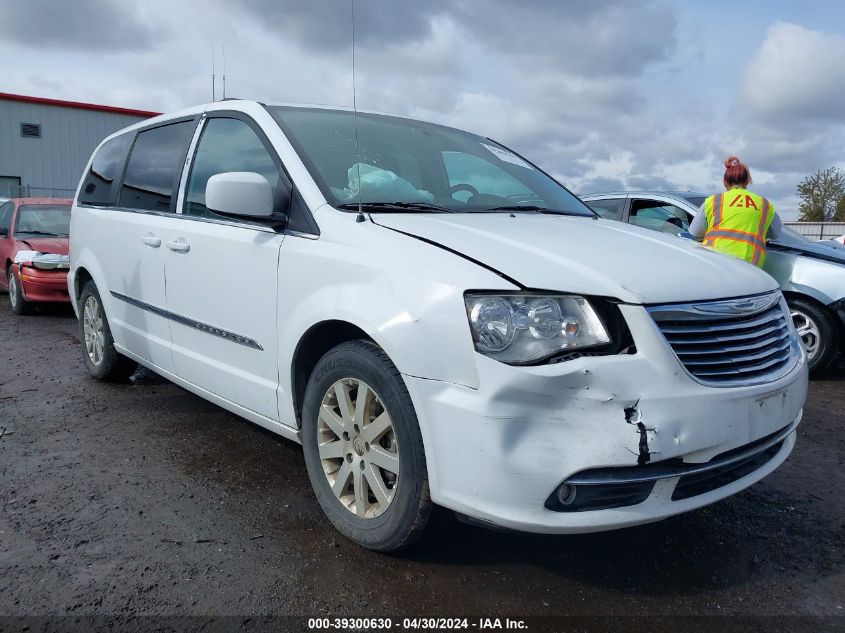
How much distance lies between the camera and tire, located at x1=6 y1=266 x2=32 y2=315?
339 inches

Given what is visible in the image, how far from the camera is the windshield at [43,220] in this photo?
9.21 metres

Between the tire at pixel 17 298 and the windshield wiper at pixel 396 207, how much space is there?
7305 mm

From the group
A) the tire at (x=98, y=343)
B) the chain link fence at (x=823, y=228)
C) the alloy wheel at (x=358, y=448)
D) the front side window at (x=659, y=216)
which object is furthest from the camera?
the chain link fence at (x=823, y=228)

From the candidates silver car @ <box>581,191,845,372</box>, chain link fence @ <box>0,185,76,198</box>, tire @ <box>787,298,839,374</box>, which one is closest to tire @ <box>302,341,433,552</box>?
silver car @ <box>581,191,845,372</box>

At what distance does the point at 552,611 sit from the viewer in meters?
2.30

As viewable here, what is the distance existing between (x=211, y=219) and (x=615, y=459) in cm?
227

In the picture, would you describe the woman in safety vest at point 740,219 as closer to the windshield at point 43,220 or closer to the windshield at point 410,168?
the windshield at point 410,168

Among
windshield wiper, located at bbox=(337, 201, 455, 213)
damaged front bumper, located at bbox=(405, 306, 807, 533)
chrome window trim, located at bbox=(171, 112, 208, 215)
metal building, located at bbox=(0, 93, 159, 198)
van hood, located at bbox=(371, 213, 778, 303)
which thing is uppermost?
metal building, located at bbox=(0, 93, 159, 198)

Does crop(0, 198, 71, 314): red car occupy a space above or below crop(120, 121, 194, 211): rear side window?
below

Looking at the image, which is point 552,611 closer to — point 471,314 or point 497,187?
point 471,314

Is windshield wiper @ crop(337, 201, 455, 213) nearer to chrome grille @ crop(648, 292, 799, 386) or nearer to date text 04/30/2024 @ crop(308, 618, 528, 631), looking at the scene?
chrome grille @ crop(648, 292, 799, 386)

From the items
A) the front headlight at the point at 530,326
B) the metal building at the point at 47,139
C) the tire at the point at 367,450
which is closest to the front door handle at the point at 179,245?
the tire at the point at 367,450

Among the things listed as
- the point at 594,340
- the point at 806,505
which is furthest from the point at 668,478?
the point at 806,505

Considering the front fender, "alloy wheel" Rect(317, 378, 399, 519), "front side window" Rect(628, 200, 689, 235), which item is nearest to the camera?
the front fender
